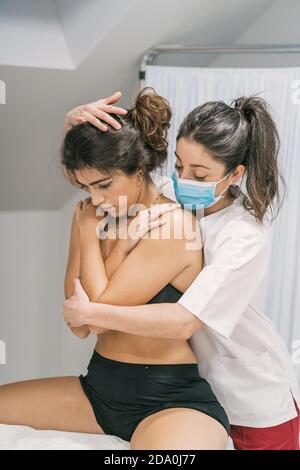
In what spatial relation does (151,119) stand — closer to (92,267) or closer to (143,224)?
(143,224)

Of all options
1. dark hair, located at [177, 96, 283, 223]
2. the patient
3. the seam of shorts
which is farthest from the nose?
the seam of shorts

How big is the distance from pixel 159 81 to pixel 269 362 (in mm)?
1305

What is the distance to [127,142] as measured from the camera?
5.56 ft

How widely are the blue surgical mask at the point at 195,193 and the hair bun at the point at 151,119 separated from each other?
0.36 ft

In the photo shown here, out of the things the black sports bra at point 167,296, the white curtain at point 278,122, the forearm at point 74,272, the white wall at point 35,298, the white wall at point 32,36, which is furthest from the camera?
the white wall at point 35,298

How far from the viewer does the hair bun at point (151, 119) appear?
5.63 ft

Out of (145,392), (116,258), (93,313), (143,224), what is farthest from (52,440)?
(143,224)

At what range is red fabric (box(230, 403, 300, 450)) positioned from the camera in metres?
1.84

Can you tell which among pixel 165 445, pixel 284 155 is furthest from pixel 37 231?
pixel 165 445

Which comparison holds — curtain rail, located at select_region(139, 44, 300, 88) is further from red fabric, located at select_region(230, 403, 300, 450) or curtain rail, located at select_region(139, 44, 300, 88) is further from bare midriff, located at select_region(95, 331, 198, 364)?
red fabric, located at select_region(230, 403, 300, 450)

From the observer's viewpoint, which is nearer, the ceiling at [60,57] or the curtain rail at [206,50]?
the ceiling at [60,57]

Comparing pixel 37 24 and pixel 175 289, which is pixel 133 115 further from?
pixel 37 24

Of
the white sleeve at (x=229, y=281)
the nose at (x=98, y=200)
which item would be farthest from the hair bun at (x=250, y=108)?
the nose at (x=98, y=200)

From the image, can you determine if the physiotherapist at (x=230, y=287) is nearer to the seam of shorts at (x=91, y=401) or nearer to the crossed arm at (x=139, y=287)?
the crossed arm at (x=139, y=287)
